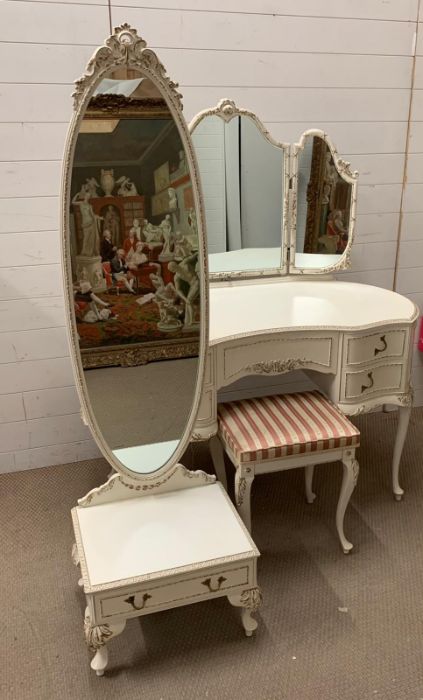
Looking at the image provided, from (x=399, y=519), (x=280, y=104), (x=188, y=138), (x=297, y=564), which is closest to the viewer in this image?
(x=188, y=138)

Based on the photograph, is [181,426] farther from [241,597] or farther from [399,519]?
[399,519]

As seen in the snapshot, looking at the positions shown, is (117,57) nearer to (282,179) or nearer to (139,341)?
(139,341)

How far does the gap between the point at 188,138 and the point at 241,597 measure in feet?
3.96

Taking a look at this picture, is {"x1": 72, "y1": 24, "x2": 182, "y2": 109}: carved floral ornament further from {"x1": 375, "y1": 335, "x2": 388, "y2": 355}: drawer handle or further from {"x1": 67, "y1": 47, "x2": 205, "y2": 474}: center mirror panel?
{"x1": 375, "y1": 335, "x2": 388, "y2": 355}: drawer handle

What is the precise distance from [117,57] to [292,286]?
1.24 metres

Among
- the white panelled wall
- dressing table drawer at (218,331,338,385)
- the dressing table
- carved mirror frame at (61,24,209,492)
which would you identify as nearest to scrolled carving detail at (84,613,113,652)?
carved mirror frame at (61,24,209,492)

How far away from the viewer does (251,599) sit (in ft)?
5.39

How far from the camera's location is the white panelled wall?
2.14 meters

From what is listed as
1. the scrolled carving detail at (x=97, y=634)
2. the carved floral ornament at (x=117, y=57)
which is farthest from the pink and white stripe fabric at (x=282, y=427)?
the carved floral ornament at (x=117, y=57)

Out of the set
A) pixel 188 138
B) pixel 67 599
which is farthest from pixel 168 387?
pixel 67 599

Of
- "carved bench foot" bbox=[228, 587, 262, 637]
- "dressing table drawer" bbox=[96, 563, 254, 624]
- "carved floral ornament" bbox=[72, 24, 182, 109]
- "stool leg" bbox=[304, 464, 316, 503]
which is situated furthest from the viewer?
"stool leg" bbox=[304, 464, 316, 503]

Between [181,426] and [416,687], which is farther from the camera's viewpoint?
[181,426]

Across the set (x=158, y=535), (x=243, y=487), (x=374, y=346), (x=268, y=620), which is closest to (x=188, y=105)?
(x=374, y=346)

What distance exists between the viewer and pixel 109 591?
149cm
